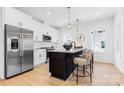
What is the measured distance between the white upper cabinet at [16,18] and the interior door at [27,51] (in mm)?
281

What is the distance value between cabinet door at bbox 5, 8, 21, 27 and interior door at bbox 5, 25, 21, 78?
0.19m

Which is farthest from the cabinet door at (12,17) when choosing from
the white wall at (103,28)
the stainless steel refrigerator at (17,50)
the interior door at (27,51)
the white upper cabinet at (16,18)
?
the white wall at (103,28)

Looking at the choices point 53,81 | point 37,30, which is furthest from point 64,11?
point 53,81

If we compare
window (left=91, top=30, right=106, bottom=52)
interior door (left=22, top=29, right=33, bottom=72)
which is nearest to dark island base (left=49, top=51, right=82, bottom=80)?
interior door (left=22, top=29, right=33, bottom=72)

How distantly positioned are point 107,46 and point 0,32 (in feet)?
18.7

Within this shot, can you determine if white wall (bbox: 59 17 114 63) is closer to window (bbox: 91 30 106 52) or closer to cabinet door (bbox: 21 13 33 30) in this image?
window (bbox: 91 30 106 52)

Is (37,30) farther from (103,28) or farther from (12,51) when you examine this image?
(103,28)

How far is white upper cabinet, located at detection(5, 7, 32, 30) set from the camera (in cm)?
348

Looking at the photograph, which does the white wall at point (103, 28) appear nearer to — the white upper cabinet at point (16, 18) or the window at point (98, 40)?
the window at point (98, 40)

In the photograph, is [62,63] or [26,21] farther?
[26,21]
